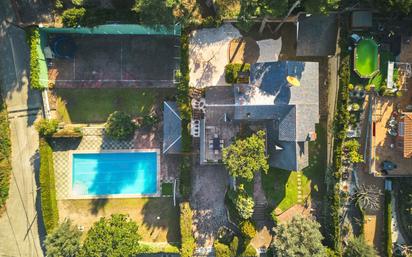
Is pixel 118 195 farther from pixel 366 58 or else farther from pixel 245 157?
pixel 366 58

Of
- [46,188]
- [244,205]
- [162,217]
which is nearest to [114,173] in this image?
[46,188]

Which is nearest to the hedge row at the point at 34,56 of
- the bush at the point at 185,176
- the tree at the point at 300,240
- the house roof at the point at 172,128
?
the house roof at the point at 172,128

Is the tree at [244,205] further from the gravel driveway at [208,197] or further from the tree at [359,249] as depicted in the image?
the tree at [359,249]

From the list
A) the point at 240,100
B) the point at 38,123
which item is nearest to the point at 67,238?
the point at 38,123

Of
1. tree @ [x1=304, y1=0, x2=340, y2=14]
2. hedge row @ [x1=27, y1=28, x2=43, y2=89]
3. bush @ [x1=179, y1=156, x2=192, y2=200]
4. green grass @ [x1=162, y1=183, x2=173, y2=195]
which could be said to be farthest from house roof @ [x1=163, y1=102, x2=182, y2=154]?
tree @ [x1=304, y1=0, x2=340, y2=14]

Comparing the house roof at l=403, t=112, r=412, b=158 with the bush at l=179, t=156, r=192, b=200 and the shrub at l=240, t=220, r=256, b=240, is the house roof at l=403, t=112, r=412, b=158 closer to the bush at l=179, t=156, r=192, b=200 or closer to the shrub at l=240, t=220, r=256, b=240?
the shrub at l=240, t=220, r=256, b=240

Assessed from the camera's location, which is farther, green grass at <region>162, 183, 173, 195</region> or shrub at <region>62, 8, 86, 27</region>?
green grass at <region>162, 183, 173, 195</region>
